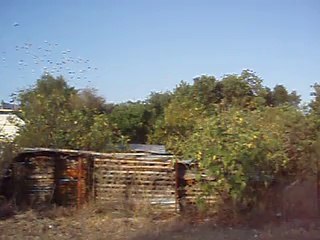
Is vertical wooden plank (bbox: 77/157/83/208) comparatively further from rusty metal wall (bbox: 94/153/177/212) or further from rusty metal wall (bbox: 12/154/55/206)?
rusty metal wall (bbox: 12/154/55/206)

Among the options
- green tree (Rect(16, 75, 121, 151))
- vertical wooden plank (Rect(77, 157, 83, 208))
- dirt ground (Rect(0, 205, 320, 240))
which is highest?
green tree (Rect(16, 75, 121, 151))

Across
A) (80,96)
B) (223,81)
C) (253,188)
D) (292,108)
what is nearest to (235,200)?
(253,188)

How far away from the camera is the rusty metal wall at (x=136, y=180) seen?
12477 millimetres

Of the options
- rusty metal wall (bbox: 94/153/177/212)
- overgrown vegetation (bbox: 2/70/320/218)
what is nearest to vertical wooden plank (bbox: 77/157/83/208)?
rusty metal wall (bbox: 94/153/177/212)

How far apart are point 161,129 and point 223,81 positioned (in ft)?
27.5

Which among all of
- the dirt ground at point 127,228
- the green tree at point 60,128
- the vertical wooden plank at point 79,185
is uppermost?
the green tree at point 60,128

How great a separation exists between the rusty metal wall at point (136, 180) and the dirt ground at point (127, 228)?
0.46 m

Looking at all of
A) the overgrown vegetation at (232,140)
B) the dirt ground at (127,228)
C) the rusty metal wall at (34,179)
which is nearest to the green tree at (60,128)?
the overgrown vegetation at (232,140)

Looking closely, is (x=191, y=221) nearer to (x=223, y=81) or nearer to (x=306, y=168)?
(x=306, y=168)

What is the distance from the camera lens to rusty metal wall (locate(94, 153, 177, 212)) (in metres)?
12.5

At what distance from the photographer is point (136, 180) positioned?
12.7 metres

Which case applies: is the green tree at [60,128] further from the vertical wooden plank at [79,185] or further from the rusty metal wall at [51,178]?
the vertical wooden plank at [79,185]

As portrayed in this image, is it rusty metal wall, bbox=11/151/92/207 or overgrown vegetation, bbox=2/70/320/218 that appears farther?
rusty metal wall, bbox=11/151/92/207

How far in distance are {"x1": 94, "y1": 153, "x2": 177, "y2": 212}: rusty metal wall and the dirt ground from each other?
46cm
